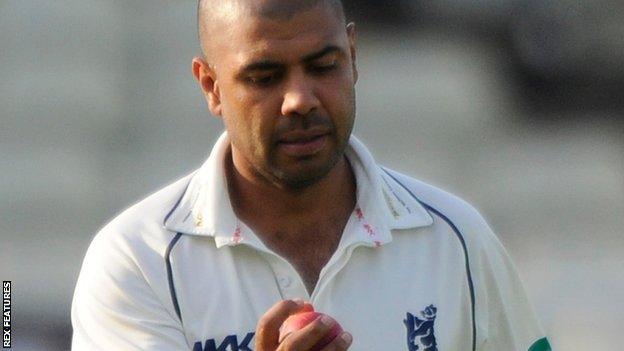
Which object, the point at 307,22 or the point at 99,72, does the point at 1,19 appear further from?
the point at 307,22

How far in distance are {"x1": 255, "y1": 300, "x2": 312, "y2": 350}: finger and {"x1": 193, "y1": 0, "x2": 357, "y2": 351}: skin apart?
0.28 metres

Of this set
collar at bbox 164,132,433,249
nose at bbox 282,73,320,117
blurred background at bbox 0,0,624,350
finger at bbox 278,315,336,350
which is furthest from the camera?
blurred background at bbox 0,0,624,350

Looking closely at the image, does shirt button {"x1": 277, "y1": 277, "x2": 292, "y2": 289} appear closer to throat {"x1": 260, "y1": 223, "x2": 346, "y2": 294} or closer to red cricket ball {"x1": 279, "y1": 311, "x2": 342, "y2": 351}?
throat {"x1": 260, "y1": 223, "x2": 346, "y2": 294}

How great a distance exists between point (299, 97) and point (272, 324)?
0.43 m

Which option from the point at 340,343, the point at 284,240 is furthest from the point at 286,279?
the point at 340,343

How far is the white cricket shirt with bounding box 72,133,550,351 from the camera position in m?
2.93

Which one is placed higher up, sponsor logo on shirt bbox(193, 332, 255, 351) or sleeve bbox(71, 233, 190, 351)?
sleeve bbox(71, 233, 190, 351)

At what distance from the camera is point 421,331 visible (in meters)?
2.96

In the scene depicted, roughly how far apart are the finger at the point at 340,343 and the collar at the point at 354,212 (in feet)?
1.19

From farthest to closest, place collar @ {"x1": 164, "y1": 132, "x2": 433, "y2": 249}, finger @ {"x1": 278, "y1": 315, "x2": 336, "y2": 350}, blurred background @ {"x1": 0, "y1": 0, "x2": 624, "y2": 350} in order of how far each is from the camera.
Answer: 1. blurred background @ {"x1": 0, "y1": 0, "x2": 624, "y2": 350}
2. collar @ {"x1": 164, "y1": 132, "x2": 433, "y2": 249}
3. finger @ {"x1": 278, "y1": 315, "x2": 336, "y2": 350}

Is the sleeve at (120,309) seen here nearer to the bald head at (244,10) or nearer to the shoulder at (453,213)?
the bald head at (244,10)

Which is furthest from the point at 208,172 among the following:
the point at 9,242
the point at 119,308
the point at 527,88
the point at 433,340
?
the point at 527,88

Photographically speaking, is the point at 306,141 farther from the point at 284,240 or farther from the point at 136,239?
the point at 136,239

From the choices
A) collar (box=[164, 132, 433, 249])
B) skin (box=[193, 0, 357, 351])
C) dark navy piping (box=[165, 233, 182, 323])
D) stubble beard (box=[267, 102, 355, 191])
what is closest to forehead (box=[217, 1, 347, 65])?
skin (box=[193, 0, 357, 351])
